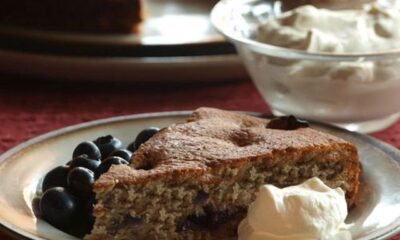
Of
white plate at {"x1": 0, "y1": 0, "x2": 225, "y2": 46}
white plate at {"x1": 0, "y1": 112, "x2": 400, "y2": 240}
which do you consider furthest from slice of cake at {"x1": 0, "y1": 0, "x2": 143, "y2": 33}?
white plate at {"x1": 0, "y1": 112, "x2": 400, "y2": 240}

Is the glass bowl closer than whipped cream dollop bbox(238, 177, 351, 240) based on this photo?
No

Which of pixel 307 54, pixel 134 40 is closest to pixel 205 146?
pixel 307 54

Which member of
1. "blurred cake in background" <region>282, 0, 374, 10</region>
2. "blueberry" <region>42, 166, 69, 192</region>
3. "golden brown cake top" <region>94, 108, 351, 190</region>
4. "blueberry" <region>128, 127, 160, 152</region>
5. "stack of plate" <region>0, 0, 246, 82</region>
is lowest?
"stack of plate" <region>0, 0, 246, 82</region>

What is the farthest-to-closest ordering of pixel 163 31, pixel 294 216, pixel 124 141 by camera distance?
pixel 163 31 < pixel 124 141 < pixel 294 216

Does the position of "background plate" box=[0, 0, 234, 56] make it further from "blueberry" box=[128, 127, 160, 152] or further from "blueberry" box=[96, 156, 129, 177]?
"blueberry" box=[96, 156, 129, 177]

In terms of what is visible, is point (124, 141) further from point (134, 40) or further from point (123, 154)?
point (134, 40)

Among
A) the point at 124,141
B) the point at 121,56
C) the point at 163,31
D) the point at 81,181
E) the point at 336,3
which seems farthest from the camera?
the point at 163,31

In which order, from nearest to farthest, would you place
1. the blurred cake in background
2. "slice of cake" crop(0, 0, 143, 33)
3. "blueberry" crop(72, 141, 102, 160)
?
"blueberry" crop(72, 141, 102, 160) < the blurred cake in background < "slice of cake" crop(0, 0, 143, 33)

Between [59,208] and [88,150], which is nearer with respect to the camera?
[59,208]
